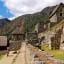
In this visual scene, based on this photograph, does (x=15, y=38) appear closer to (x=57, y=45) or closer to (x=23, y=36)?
(x=23, y=36)

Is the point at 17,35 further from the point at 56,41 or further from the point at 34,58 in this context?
the point at 34,58

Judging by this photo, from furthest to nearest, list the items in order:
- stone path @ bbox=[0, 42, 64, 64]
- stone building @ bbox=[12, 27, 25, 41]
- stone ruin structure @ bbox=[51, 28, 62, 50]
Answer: stone building @ bbox=[12, 27, 25, 41] < stone ruin structure @ bbox=[51, 28, 62, 50] < stone path @ bbox=[0, 42, 64, 64]

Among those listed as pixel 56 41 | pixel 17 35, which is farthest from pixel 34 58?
pixel 17 35

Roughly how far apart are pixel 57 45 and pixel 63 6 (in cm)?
3189

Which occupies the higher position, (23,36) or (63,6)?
(63,6)

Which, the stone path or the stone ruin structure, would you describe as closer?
the stone path

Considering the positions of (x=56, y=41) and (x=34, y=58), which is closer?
(x=34, y=58)

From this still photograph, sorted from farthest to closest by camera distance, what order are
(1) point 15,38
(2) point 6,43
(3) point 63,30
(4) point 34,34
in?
1. (1) point 15,38
2. (4) point 34,34
3. (2) point 6,43
4. (3) point 63,30

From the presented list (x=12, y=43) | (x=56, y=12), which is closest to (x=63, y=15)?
(x=56, y=12)

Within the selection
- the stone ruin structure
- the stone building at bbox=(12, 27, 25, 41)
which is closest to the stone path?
the stone ruin structure

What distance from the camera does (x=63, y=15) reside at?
6444 cm

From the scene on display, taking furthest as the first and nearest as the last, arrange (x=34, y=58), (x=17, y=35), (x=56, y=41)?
(x=17, y=35), (x=56, y=41), (x=34, y=58)

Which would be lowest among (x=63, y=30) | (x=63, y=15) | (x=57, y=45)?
(x=57, y=45)

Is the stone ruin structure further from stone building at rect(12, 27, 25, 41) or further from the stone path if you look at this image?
stone building at rect(12, 27, 25, 41)
